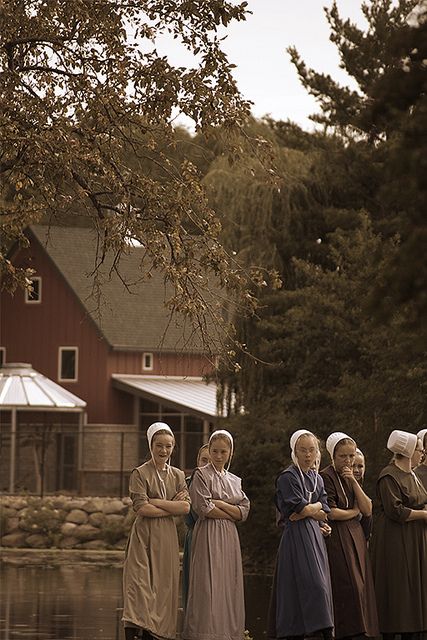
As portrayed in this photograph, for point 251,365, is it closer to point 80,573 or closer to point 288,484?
point 80,573

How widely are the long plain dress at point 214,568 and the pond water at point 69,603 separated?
11.8 ft

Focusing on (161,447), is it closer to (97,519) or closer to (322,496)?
(322,496)

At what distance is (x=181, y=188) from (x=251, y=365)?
1772 centimetres

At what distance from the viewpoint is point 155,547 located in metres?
15.8

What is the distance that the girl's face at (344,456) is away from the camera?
51.2 feet

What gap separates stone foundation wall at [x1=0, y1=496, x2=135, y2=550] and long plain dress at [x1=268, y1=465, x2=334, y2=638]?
1061 inches

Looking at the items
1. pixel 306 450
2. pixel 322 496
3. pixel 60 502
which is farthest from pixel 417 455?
pixel 60 502

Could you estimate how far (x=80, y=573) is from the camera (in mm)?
32594

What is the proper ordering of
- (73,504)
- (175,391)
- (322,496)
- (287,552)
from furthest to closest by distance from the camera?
(175,391)
(73,504)
(322,496)
(287,552)

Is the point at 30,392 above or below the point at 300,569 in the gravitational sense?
above

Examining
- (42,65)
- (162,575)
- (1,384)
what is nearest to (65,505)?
(1,384)

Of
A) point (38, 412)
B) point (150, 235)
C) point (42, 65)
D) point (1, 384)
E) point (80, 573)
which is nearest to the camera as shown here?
point (150, 235)

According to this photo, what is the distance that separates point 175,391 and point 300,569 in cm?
4064

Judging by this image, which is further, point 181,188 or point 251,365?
point 251,365
